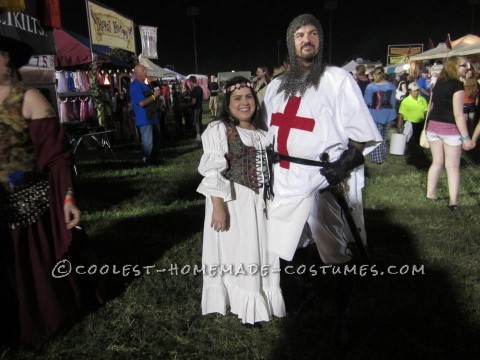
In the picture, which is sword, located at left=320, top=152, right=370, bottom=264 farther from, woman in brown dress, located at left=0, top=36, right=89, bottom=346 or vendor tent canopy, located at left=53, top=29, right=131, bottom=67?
vendor tent canopy, located at left=53, top=29, right=131, bottom=67

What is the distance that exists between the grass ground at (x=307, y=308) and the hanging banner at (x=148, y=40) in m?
12.0

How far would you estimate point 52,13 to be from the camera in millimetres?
4500

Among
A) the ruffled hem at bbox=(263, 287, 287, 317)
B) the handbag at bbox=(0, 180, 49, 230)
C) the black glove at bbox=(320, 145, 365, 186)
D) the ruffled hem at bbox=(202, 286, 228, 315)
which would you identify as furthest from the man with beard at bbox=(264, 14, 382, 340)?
the handbag at bbox=(0, 180, 49, 230)

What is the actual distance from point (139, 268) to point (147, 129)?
15.2 ft

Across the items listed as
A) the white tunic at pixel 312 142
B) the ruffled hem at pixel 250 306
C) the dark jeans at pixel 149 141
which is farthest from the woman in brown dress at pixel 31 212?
the dark jeans at pixel 149 141

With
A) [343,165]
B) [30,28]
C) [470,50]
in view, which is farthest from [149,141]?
[470,50]

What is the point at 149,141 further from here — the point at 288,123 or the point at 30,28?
the point at 288,123

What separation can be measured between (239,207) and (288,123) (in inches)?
24.1

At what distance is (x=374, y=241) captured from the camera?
427cm

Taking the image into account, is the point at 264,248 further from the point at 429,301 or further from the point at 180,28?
the point at 180,28

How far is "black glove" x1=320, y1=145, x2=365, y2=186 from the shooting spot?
2273mm

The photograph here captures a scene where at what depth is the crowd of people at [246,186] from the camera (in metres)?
2.34

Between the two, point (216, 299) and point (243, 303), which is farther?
point (216, 299)

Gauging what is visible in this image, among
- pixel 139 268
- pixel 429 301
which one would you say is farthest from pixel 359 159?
pixel 139 268
